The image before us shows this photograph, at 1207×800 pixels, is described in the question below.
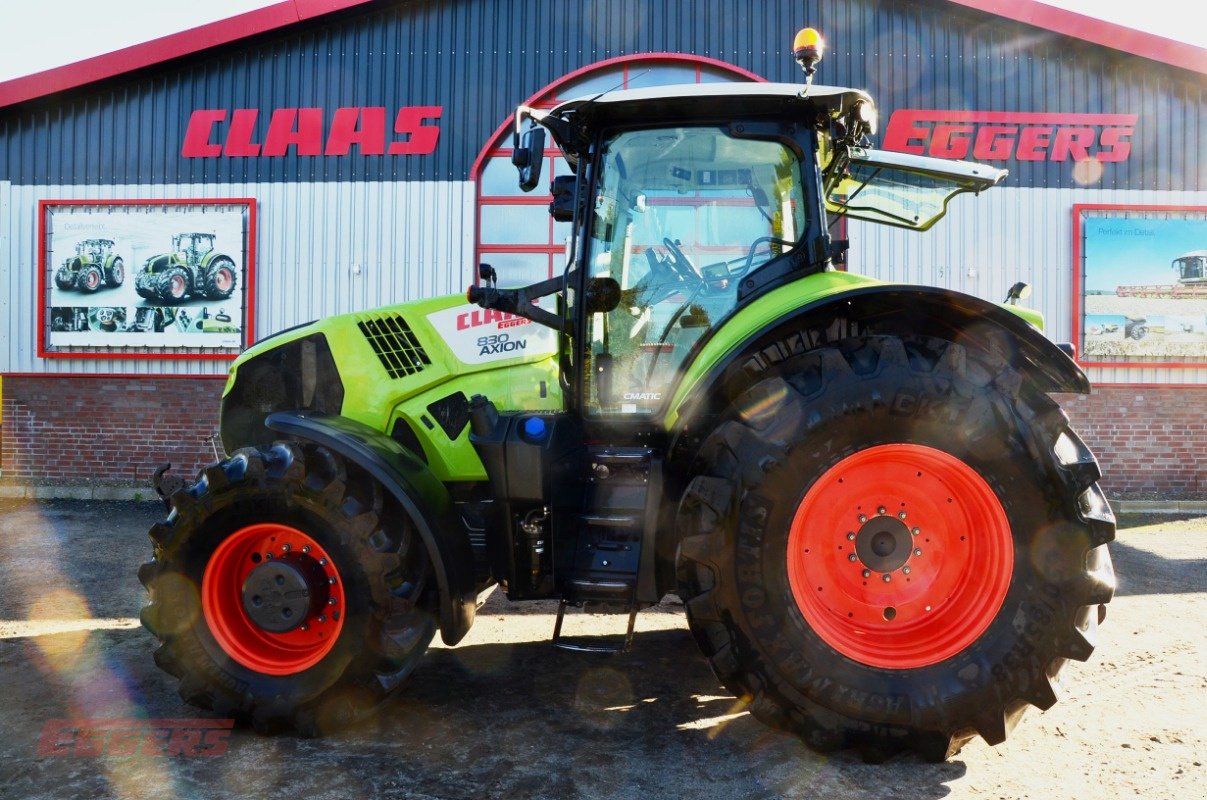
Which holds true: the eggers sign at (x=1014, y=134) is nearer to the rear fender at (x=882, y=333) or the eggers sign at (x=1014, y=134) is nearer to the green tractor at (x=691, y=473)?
the green tractor at (x=691, y=473)

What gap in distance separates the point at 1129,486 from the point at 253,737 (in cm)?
1000

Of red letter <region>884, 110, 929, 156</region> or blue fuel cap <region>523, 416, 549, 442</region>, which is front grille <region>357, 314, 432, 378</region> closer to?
blue fuel cap <region>523, 416, 549, 442</region>

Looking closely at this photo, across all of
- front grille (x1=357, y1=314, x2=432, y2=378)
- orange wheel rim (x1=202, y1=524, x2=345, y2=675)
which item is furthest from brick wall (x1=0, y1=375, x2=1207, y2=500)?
orange wheel rim (x1=202, y1=524, x2=345, y2=675)

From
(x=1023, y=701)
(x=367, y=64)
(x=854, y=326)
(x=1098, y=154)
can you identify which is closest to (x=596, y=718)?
(x=1023, y=701)

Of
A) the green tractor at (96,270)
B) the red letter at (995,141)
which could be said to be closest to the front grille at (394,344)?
the green tractor at (96,270)

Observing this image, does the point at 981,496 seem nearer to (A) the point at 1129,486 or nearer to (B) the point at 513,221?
(B) the point at 513,221

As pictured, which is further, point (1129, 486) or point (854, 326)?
point (1129, 486)

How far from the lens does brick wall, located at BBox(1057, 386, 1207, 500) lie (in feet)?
32.3

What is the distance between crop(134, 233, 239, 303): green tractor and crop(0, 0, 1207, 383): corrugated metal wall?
0.44 m

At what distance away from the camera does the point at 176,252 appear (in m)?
10.2

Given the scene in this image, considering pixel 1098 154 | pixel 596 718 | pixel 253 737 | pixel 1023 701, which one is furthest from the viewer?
pixel 1098 154

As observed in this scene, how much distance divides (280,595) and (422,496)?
0.63 m

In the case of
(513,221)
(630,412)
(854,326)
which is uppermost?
(513,221)

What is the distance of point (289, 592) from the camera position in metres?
3.17
